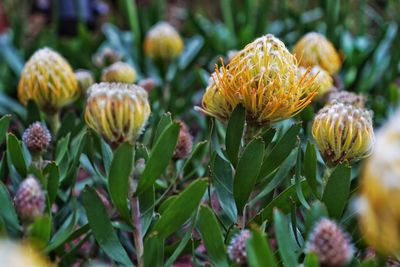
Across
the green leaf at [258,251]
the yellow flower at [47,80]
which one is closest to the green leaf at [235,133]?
the green leaf at [258,251]

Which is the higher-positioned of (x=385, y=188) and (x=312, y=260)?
(x=385, y=188)

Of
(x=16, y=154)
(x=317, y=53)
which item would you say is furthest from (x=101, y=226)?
(x=317, y=53)

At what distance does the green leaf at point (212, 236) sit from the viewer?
0.73 m

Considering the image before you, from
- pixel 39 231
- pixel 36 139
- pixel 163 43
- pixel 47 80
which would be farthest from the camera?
pixel 163 43

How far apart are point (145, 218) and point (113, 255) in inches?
2.5

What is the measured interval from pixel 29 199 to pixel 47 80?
1.56 ft

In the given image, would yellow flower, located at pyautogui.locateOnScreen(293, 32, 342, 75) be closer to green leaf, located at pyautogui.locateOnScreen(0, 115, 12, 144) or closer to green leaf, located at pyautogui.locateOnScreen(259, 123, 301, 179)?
green leaf, located at pyautogui.locateOnScreen(259, 123, 301, 179)

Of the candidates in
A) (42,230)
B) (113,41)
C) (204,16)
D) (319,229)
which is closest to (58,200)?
(42,230)

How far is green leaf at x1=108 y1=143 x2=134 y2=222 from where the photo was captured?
76cm

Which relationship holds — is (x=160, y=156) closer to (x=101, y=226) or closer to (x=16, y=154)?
(x=101, y=226)

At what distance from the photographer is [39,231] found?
71 cm

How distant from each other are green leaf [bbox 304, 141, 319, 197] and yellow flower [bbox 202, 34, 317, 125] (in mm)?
53

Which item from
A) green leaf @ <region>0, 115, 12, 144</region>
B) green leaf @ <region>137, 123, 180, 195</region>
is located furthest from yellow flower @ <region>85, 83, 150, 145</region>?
green leaf @ <region>0, 115, 12, 144</region>

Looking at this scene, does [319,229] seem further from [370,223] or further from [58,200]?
[58,200]
